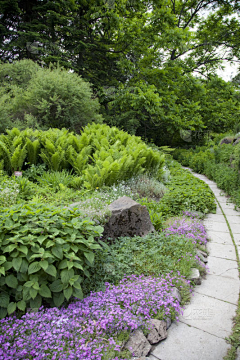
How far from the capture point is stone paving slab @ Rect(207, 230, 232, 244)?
4.23 m

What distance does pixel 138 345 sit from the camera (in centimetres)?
208

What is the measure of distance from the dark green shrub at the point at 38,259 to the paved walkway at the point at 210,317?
0.96 meters

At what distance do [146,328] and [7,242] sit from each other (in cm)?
148

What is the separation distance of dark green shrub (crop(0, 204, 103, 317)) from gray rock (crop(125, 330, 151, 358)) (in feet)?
1.88

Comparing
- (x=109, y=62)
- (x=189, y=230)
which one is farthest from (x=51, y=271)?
(x=109, y=62)

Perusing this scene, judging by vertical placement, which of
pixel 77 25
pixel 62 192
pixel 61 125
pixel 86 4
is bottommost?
pixel 62 192

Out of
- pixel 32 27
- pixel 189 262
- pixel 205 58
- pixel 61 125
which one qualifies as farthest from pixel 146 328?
pixel 205 58

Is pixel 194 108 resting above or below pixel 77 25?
below

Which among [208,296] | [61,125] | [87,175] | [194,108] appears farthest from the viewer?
[194,108]

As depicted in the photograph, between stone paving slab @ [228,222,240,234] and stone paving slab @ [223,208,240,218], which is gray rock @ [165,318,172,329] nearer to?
stone paving slab @ [228,222,240,234]

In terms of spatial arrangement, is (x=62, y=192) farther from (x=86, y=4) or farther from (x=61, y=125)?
(x=86, y=4)

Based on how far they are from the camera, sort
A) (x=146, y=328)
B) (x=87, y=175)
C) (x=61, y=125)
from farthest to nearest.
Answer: (x=61, y=125) → (x=87, y=175) → (x=146, y=328)

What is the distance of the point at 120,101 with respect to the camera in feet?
38.1

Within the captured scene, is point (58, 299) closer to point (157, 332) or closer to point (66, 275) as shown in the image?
point (66, 275)
